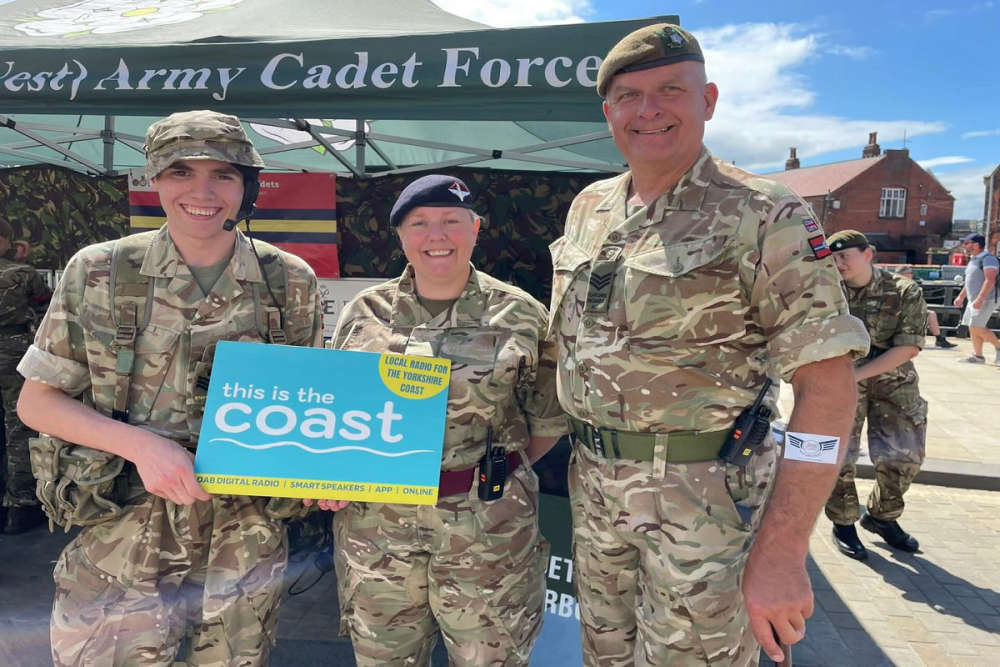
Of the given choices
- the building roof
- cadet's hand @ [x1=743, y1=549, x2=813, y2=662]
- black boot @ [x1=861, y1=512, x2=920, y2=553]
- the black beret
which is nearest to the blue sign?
the black beret

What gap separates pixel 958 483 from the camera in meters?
5.24

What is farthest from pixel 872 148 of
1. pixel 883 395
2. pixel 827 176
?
pixel 883 395

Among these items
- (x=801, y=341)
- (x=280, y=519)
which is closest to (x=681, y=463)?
(x=801, y=341)

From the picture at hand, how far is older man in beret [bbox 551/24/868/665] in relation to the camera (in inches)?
57.7

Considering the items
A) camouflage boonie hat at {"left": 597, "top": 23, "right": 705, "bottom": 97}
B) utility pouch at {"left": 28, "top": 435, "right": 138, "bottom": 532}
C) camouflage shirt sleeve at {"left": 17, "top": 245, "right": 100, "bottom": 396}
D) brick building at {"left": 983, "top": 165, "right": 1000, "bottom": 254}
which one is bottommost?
utility pouch at {"left": 28, "top": 435, "right": 138, "bottom": 532}

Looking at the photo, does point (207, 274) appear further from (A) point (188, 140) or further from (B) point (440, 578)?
(B) point (440, 578)

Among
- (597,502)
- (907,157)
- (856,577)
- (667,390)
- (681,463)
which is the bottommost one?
(856,577)

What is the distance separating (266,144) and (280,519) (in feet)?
15.3

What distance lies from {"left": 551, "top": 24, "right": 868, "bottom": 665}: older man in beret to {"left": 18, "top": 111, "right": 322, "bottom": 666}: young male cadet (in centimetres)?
102

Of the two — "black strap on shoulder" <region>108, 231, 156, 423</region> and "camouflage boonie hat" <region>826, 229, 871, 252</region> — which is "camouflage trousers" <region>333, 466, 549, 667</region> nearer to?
"black strap on shoulder" <region>108, 231, 156, 423</region>

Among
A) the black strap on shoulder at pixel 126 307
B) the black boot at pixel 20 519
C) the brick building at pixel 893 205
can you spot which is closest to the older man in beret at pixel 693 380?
the black strap on shoulder at pixel 126 307

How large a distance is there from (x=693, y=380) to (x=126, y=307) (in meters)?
1.55

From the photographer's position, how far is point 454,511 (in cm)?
184

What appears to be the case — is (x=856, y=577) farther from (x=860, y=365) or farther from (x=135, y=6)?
(x=135, y=6)
